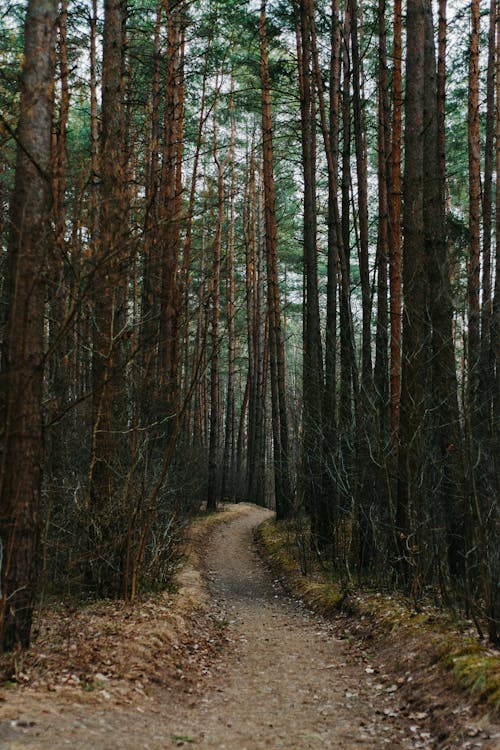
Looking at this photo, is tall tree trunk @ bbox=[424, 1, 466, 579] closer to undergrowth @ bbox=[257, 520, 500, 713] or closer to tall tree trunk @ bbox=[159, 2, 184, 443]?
undergrowth @ bbox=[257, 520, 500, 713]

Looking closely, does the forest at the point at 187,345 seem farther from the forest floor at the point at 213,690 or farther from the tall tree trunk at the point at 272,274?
the forest floor at the point at 213,690

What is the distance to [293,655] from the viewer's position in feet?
22.2

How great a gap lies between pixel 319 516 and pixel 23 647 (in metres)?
6.91

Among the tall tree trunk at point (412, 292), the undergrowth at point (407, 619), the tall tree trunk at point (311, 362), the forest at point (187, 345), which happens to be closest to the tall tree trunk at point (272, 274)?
the forest at point (187, 345)

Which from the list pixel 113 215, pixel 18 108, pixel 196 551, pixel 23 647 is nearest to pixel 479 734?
pixel 23 647

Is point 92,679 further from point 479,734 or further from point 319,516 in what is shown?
point 319,516

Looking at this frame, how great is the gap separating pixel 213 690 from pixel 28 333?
3.46 metres

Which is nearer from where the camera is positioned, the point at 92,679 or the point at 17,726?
the point at 17,726

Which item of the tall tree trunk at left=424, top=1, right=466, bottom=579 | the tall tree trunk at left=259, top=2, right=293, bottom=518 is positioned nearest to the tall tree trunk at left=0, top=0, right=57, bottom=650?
the tall tree trunk at left=424, top=1, right=466, bottom=579

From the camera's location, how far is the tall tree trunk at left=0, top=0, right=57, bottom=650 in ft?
16.0

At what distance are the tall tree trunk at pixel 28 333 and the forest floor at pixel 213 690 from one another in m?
0.64

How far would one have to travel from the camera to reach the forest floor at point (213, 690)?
4.11 meters

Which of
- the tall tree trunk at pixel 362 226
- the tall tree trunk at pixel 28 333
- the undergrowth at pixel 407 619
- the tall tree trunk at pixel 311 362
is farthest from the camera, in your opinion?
the tall tree trunk at pixel 311 362

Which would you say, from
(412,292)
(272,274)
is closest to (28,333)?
(412,292)
